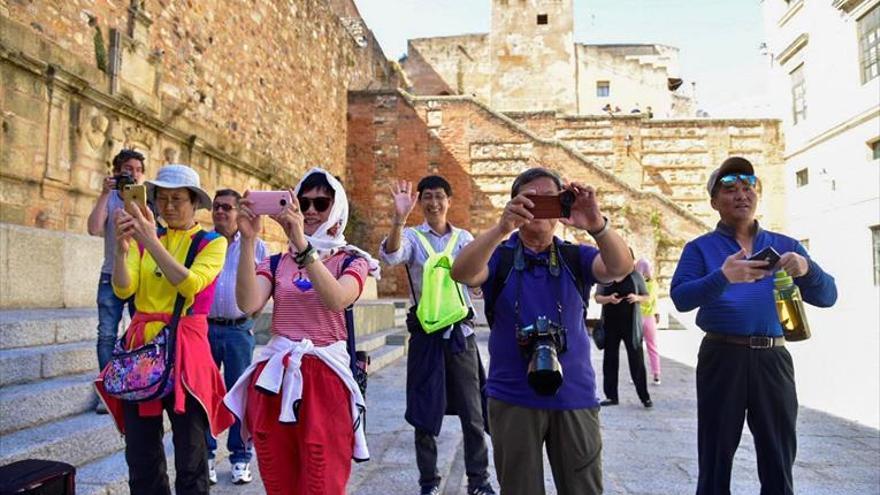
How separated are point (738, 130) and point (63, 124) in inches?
769

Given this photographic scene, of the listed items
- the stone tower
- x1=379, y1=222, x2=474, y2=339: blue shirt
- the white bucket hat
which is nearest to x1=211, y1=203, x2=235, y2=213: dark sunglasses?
x1=379, y1=222, x2=474, y2=339: blue shirt

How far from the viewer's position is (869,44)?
14.4m

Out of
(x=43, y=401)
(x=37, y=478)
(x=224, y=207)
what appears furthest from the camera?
(x=224, y=207)

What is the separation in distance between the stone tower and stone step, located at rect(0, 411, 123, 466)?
23242 mm

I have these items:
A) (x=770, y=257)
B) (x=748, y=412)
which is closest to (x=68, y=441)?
(x=748, y=412)

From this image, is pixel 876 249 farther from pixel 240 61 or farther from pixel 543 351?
pixel 543 351

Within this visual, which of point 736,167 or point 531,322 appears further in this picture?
point 736,167

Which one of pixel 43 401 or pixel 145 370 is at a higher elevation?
pixel 145 370

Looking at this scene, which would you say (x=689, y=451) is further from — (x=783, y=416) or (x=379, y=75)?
(x=379, y=75)

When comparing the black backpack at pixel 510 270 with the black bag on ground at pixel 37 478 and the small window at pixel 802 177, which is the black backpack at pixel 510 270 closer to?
the black bag on ground at pixel 37 478

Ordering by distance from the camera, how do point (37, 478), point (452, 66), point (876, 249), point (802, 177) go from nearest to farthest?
point (37, 478), point (876, 249), point (802, 177), point (452, 66)

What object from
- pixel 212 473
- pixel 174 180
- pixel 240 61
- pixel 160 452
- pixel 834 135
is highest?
pixel 240 61

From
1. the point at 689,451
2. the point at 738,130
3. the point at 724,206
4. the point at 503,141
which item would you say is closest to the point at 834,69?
the point at 738,130

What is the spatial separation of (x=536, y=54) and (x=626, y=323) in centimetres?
2151
